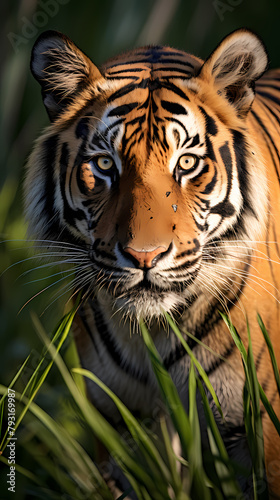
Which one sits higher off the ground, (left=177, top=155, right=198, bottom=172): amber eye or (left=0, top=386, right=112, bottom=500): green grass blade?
(left=177, top=155, right=198, bottom=172): amber eye

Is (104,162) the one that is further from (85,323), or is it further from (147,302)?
(85,323)

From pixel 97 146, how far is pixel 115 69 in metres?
0.19

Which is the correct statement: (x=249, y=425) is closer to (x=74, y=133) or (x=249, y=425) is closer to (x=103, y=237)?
(x=103, y=237)

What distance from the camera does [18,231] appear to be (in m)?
1.95

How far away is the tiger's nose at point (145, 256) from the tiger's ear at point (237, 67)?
347 mm

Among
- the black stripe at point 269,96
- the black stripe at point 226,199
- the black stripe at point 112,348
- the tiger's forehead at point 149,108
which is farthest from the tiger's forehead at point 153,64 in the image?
the black stripe at point 112,348

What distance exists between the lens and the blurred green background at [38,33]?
170 cm

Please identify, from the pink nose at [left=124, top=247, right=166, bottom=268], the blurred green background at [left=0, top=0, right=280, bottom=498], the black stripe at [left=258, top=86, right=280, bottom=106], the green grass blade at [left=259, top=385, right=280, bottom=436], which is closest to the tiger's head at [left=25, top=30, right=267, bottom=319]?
the pink nose at [left=124, top=247, right=166, bottom=268]

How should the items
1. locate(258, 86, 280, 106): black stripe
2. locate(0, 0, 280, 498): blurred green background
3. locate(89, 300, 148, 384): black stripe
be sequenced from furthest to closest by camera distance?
1. locate(0, 0, 280, 498): blurred green background
2. locate(258, 86, 280, 106): black stripe
3. locate(89, 300, 148, 384): black stripe

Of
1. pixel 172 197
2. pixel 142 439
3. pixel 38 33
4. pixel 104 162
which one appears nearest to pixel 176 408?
pixel 142 439

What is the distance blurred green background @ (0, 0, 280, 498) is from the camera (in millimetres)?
1700

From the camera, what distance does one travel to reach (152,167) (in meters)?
1.04

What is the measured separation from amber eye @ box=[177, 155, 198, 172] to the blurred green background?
657mm

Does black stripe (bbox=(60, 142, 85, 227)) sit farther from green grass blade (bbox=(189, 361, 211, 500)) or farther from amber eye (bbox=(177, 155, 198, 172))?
green grass blade (bbox=(189, 361, 211, 500))
